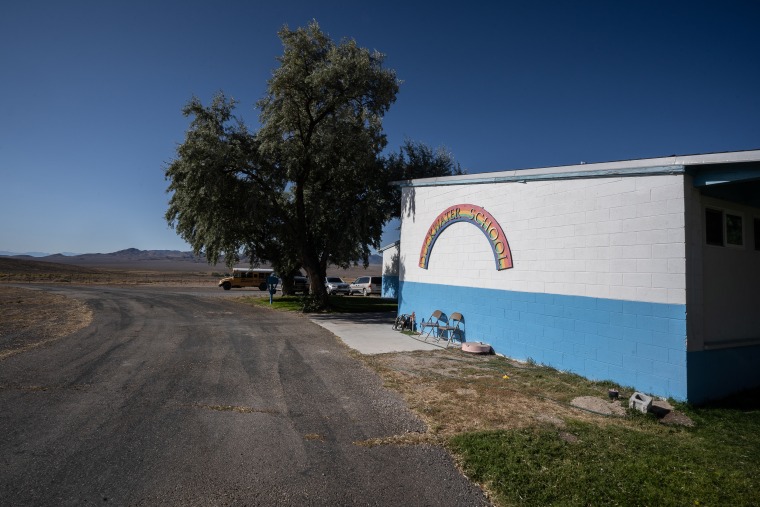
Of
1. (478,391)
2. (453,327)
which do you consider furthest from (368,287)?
(478,391)

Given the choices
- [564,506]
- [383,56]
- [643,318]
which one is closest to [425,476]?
[564,506]

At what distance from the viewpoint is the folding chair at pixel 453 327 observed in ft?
39.6

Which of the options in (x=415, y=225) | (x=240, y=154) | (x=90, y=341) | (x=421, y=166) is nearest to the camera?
(x=90, y=341)

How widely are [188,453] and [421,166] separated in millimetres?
21163

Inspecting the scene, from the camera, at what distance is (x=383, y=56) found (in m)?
19.8

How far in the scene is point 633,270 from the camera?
7492 millimetres

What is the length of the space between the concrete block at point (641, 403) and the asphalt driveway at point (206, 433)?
136 inches

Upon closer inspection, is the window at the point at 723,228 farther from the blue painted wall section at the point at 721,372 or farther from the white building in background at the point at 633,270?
the blue painted wall section at the point at 721,372

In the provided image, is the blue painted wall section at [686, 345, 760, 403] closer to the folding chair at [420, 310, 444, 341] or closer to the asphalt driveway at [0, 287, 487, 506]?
the asphalt driveway at [0, 287, 487, 506]

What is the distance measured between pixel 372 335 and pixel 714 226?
9.49 meters

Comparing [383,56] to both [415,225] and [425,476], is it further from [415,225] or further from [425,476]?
[425,476]

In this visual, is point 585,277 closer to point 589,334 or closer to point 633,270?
point 633,270

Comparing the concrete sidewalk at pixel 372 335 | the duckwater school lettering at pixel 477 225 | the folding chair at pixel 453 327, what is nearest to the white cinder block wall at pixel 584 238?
the duckwater school lettering at pixel 477 225

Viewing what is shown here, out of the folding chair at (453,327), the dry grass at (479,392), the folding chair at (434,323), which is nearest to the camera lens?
the dry grass at (479,392)
